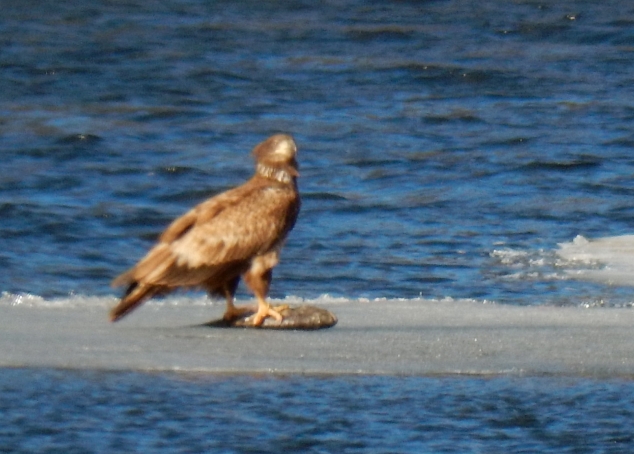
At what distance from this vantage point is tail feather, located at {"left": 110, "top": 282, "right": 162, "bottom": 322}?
6781mm

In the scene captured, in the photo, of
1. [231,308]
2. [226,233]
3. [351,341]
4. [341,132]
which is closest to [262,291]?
[231,308]

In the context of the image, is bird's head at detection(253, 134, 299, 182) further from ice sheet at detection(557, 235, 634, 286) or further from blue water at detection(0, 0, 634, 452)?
ice sheet at detection(557, 235, 634, 286)

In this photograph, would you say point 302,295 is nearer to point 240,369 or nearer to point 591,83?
point 240,369

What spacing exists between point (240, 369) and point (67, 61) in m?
12.3

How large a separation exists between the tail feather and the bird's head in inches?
30.4

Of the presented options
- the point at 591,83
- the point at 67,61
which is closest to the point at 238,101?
the point at 67,61

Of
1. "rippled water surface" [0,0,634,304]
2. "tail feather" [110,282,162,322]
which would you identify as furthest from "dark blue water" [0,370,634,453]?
"rippled water surface" [0,0,634,304]

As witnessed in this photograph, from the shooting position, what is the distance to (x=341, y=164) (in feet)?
44.8

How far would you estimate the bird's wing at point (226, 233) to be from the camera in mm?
7039

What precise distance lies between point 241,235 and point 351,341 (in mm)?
746

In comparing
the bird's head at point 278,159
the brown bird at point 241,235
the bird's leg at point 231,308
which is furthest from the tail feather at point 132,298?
the bird's head at point 278,159

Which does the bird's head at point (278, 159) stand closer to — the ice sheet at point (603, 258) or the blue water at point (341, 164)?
the blue water at point (341, 164)

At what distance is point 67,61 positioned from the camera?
17.9 m

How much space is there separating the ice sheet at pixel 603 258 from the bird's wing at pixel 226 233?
252cm
